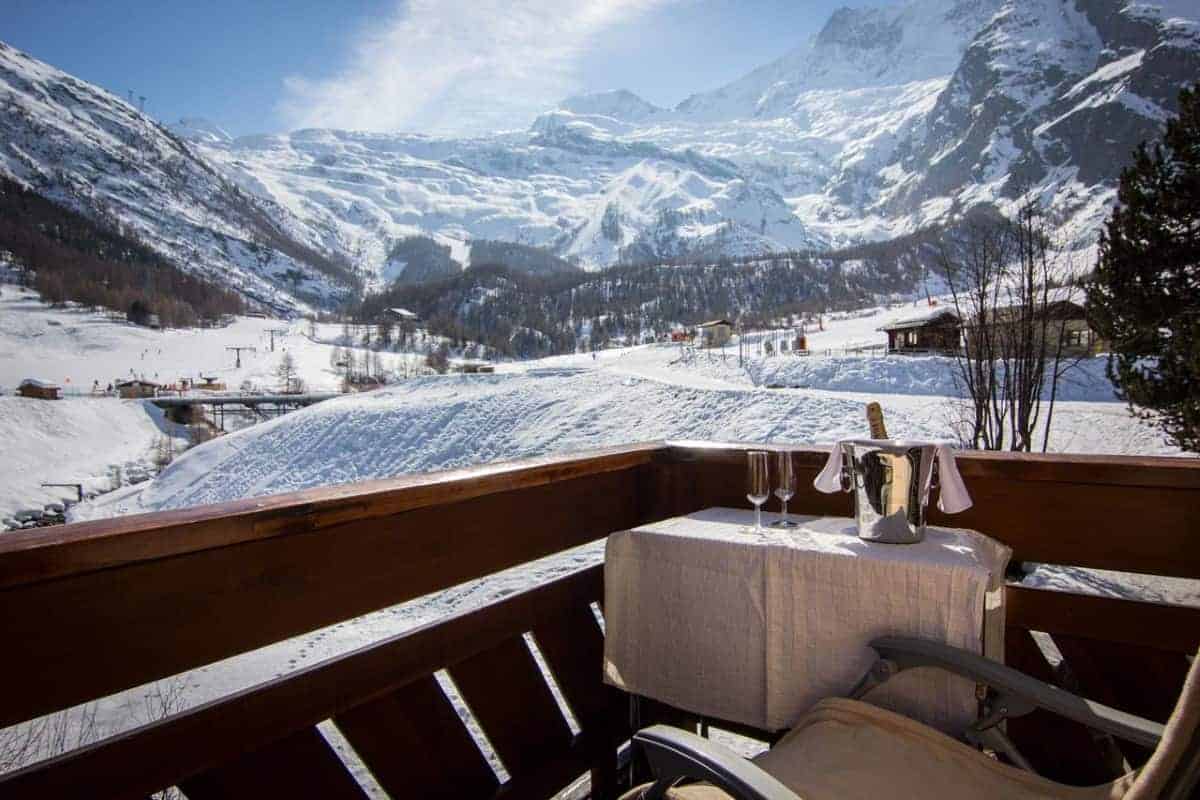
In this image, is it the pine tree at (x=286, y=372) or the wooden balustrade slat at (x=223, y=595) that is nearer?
the wooden balustrade slat at (x=223, y=595)

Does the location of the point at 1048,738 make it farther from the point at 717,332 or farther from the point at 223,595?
the point at 717,332

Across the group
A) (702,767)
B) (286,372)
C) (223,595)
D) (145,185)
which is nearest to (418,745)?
(223,595)

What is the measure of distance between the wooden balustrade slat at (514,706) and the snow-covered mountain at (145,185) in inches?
5326

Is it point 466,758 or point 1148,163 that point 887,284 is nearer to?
point 1148,163

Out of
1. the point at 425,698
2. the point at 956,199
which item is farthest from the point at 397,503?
the point at 956,199

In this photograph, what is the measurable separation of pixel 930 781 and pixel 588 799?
1164 millimetres

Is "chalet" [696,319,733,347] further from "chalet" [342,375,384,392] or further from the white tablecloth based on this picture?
the white tablecloth

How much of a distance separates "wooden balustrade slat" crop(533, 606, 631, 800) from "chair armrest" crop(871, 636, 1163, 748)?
36.2 inches

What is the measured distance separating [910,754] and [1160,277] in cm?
1144

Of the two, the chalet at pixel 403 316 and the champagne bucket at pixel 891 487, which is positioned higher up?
the chalet at pixel 403 316

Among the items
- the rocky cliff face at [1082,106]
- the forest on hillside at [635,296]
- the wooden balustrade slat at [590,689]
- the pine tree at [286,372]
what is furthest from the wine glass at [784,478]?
the rocky cliff face at [1082,106]

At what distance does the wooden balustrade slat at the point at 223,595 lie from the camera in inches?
39.3

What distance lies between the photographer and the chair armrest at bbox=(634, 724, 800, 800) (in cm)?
99

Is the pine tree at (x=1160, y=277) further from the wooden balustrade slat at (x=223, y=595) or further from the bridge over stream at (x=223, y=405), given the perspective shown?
the bridge over stream at (x=223, y=405)
